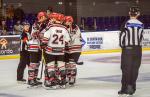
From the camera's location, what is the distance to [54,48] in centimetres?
835

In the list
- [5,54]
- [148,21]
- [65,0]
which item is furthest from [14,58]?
[148,21]

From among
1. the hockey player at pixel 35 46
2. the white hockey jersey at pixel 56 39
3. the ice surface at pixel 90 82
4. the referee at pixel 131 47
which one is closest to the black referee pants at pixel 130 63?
the referee at pixel 131 47

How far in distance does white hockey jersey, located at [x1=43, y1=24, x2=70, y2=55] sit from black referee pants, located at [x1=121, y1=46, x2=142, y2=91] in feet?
4.06

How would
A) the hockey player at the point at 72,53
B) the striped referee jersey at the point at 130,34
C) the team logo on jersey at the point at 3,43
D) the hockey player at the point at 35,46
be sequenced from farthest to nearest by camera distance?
the team logo on jersey at the point at 3,43 < the hockey player at the point at 72,53 < the hockey player at the point at 35,46 < the striped referee jersey at the point at 130,34

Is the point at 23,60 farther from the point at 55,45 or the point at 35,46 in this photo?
the point at 55,45

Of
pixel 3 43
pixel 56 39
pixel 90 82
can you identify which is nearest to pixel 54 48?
pixel 56 39

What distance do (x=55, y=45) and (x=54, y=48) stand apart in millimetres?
53

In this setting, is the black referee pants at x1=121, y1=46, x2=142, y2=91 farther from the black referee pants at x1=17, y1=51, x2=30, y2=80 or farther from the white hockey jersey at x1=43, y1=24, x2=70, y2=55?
the black referee pants at x1=17, y1=51, x2=30, y2=80

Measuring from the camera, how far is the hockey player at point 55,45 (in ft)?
27.3

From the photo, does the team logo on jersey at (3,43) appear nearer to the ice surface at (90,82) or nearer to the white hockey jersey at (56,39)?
the ice surface at (90,82)

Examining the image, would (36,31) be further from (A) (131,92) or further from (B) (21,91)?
(A) (131,92)

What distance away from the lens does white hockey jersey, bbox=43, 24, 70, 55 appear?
27.3 ft

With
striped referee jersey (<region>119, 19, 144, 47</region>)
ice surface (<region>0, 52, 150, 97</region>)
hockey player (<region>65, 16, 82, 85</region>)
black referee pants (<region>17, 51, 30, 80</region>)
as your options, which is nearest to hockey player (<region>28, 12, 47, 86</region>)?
ice surface (<region>0, 52, 150, 97</region>)

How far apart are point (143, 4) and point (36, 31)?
13.8m
